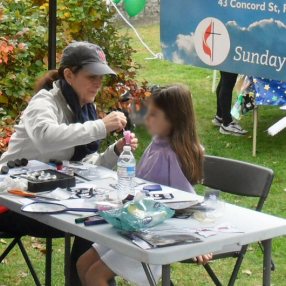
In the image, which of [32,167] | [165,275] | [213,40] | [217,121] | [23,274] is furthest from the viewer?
[217,121]

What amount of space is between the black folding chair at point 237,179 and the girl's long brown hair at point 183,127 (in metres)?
0.30

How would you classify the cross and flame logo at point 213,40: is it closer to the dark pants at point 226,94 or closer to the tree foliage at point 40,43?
the tree foliage at point 40,43

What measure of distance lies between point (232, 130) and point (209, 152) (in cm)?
74

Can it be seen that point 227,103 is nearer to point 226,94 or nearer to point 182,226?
point 226,94

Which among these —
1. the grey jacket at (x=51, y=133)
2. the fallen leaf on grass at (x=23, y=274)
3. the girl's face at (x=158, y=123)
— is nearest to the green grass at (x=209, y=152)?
the fallen leaf on grass at (x=23, y=274)

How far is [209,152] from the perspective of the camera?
779 cm

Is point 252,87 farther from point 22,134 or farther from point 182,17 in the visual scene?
point 22,134

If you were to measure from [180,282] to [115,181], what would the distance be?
119cm

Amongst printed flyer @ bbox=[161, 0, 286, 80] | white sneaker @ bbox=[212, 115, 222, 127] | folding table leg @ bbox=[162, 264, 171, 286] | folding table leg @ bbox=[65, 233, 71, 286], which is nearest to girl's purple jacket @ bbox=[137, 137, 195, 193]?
folding table leg @ bbox=[65, 233, 71, 286]

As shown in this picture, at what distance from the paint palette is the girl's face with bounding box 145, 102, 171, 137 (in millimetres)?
465

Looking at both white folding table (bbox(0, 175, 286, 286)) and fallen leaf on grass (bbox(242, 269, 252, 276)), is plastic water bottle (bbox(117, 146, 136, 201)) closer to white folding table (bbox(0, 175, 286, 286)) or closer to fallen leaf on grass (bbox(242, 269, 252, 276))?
white folding table (bbox(0, 175, 286, 286))

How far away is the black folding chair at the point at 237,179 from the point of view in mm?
3975

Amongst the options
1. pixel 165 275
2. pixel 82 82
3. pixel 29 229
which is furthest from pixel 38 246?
pixel 165 275

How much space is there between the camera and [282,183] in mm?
6906
